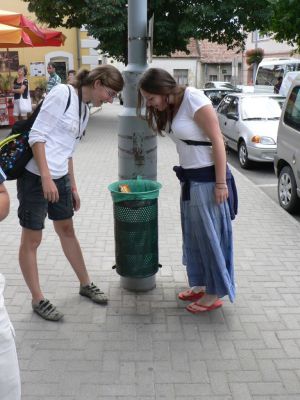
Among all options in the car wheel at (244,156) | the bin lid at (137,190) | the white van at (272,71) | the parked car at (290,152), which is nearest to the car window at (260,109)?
the car wheel at (244,156)

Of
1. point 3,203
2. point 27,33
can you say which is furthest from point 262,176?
point 3,203

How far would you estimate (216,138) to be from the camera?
3.01 meters

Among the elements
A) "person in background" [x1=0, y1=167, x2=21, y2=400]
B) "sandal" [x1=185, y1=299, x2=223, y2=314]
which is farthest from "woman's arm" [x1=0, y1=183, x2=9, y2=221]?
"sandal" [x1=185, y1=299, x2=223, y2=314]

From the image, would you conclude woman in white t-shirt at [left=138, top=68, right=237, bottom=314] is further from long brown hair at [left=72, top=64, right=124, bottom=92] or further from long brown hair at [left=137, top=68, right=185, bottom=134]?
long brown hair at [left=72, top=64, right=124, bottom=92]

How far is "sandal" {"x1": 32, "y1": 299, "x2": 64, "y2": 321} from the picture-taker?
3404mm

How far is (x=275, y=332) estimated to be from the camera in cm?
329

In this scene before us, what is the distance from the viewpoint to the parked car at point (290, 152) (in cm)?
613

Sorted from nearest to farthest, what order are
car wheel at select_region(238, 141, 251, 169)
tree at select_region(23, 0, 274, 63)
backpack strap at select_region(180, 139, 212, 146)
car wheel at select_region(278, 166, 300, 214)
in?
backpack strap at select_region(180, 139, 212, 146) < car wheel at select_region(278, 166, 300, 214) < car wheel at select_region(238, 141, 251, 169) < tree at select_region(23, 0, 274, 63)

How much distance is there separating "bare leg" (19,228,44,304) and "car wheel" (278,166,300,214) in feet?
13.2

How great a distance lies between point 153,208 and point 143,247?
12.2 inches

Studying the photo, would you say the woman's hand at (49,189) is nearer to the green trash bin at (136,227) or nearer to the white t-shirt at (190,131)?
the green trash bin at (136,227)

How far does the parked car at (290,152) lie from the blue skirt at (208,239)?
3.10 metres

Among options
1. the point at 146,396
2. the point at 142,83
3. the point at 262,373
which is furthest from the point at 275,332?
the point at 142,83

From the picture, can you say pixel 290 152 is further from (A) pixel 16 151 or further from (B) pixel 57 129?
(A) pixel 16 151
